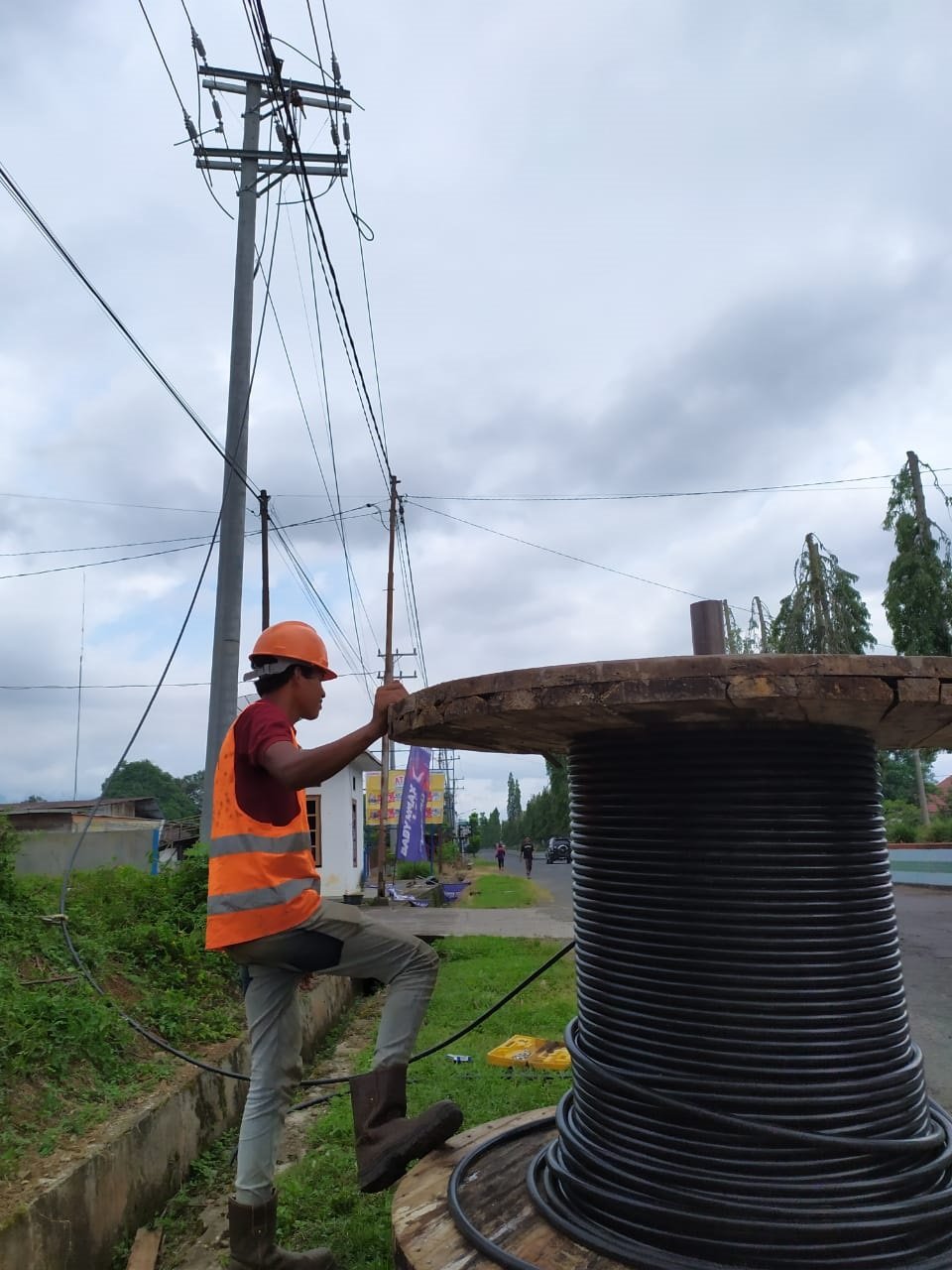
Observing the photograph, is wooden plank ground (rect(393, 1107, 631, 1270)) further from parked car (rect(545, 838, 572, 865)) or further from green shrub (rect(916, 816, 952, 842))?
parked car (rect(545, 838, 572, 865))

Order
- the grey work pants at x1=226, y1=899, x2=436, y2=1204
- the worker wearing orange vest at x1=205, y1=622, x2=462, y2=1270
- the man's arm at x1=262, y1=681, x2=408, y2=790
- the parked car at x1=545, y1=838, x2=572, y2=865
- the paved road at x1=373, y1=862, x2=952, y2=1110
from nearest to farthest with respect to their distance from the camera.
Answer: the man's arm at x1=262, y1=681, x2=408, y2=790, the worker wearing orange vest at x1=205, y1=622, x2=462, y2=1270, the grey work pants at x1=226, y1=899, x2=436, y2=1204, the paved road at x1=373, y1=862, x2=952, y2=1110, the parked car at x1=545, y1=838, x2=572, y2=865

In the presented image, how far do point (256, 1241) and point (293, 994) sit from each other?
67 centimetres

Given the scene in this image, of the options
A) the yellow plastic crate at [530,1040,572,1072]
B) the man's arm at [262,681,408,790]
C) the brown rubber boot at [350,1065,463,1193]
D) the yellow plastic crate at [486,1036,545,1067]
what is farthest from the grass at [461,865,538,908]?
the man's arm at [262,681,408,790]

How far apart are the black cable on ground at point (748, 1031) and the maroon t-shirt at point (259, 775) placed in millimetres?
953

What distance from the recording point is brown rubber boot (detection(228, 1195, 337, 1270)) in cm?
256

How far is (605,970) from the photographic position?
251 centimetres

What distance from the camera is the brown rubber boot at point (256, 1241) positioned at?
2559 millimetres

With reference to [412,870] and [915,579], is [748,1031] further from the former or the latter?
[412,870]

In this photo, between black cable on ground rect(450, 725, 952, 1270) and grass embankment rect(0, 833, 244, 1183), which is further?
grass embankment rect(0, 833, 244, 1183)

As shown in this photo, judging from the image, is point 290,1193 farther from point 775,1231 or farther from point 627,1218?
point 775,1231

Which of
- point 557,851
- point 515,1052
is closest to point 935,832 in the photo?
point 515,1052

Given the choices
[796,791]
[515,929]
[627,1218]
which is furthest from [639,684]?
[515,929]

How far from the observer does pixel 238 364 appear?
8766mm

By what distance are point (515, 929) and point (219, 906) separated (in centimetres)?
1081
